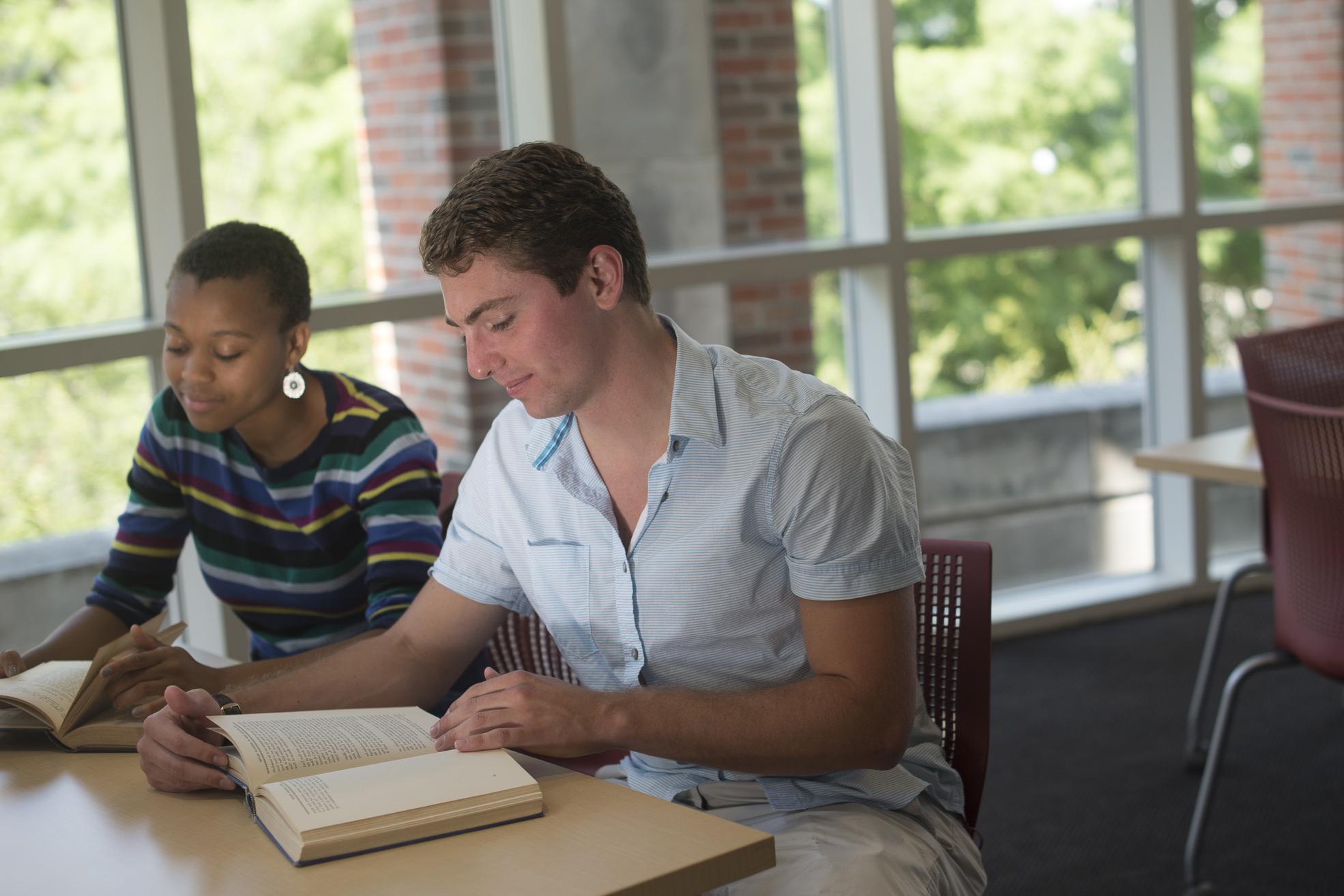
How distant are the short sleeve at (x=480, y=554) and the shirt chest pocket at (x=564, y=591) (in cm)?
7

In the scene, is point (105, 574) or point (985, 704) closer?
point (985, 704)

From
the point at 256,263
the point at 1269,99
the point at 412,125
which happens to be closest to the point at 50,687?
the point at 256,263

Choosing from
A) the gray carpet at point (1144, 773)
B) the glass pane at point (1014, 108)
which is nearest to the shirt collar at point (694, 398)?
the gray carpet at point (1144, 773)

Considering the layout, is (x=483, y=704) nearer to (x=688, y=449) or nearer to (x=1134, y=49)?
(x=688, y=449)

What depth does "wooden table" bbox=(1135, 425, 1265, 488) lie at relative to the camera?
8.67 ft

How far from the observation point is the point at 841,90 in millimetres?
4172

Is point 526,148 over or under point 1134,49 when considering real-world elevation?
under

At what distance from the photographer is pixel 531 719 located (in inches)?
53.1

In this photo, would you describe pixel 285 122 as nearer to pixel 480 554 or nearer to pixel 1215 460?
pixel 480 554

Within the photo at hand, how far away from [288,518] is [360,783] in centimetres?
81

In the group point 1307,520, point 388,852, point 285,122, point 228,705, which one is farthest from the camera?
point 285,122

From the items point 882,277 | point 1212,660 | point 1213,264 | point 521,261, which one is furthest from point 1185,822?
point 1213,264

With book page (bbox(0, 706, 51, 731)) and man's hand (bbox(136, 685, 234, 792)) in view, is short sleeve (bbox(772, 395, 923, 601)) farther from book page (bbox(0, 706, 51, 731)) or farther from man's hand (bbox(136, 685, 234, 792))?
book page (bbox(0, 706, 51, 731))

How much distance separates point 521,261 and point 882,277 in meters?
2.74
